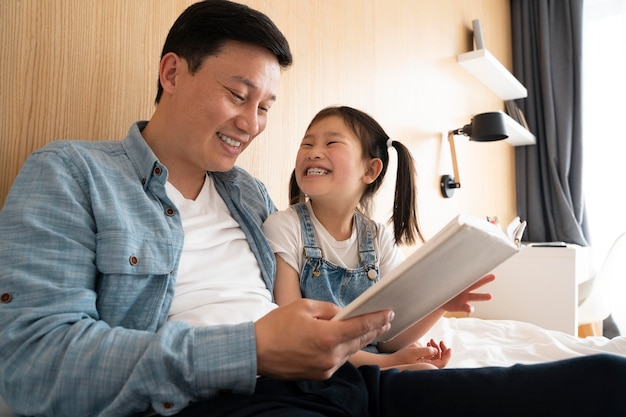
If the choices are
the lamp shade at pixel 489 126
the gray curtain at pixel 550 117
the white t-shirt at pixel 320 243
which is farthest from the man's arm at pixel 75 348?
the gray curtain at pixel 550 117

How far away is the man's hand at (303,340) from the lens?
2.14ft

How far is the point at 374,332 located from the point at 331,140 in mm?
677

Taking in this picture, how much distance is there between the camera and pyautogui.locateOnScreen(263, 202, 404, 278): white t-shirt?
1159 millimetres

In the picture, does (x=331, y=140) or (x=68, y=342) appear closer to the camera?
(x=68, y=342)

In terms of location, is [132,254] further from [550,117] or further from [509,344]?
[550,117]

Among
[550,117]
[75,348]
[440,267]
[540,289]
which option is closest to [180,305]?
[75,348]

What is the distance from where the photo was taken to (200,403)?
2.17ft

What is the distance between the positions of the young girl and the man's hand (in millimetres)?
364

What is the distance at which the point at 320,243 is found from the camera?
48.4 inches

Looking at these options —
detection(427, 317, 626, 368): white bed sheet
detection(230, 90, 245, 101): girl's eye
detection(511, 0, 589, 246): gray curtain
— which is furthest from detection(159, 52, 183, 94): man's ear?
detection(511, 0, 589, 246): gray curtain

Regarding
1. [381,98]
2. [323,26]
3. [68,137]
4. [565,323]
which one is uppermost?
[323,26]

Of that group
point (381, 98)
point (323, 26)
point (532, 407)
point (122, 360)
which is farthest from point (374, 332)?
point (381, 98)

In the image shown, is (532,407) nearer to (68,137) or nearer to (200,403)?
(200,403)

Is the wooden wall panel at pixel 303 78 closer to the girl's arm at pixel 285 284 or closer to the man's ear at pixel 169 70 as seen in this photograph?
the man's ear at pixel 169 70
